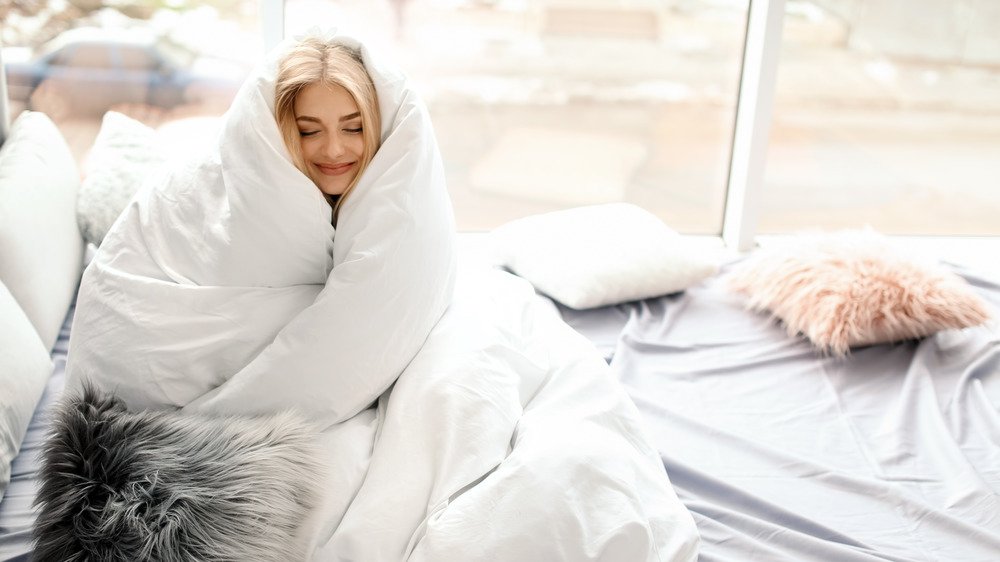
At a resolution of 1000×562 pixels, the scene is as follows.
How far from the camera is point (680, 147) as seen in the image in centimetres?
307

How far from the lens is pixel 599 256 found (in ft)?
7.60

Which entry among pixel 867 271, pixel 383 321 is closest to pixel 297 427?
pixel 383 321

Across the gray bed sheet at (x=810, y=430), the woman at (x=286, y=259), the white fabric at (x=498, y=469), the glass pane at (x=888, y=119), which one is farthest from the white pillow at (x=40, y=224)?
the glass pane at (x=888, y=119)

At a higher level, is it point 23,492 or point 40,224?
point 40,224

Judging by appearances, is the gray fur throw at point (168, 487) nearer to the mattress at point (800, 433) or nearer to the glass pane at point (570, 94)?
the mattress at point (800, 433)

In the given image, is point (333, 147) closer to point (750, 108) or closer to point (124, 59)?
point (124, 59)

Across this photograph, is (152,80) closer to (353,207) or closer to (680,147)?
(353,207)

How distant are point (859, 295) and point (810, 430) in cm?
46

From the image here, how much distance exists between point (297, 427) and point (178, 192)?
54 centimetres

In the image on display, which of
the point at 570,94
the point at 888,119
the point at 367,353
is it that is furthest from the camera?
the point at 888,119

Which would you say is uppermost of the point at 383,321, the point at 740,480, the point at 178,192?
the point at 178,192

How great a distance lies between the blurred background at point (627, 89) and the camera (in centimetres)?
266

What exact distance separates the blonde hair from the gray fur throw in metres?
0.51

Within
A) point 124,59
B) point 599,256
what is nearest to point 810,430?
point 599,256
